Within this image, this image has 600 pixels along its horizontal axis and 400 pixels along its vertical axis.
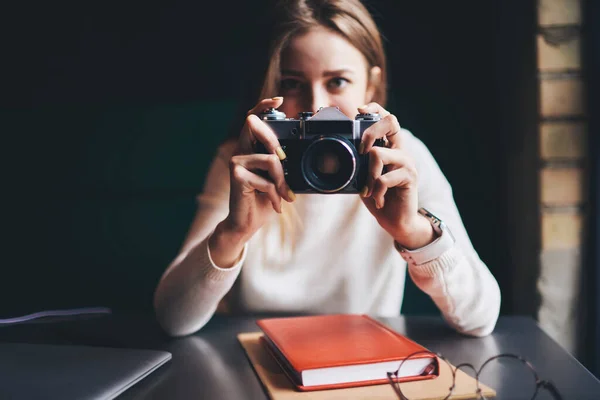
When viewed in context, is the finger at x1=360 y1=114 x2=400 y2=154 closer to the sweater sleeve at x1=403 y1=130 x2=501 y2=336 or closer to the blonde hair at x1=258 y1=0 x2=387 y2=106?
the sweater sleeve at x1=403 y1=130 x2=501 y2=336

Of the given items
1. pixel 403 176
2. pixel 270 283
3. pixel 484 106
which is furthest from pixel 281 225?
pixel 484 106

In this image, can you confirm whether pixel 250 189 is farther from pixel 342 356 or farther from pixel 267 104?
pixel 342 356

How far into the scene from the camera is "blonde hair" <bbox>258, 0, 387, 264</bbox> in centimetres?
92

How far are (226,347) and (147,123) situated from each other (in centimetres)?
87

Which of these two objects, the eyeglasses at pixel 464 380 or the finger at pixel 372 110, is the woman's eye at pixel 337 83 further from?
the eyeglasses at pixel 464 380

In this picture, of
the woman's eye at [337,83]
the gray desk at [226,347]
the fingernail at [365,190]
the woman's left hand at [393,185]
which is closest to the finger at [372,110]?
the woman's left hand at [393,185]

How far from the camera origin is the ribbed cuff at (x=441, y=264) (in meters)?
0.74

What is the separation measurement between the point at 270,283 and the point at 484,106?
79cm

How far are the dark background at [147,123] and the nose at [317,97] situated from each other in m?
0.49

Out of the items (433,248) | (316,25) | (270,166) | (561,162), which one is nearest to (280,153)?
(270,166)

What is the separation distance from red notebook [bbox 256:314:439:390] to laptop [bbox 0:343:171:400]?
0.16m

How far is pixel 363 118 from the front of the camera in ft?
2.20

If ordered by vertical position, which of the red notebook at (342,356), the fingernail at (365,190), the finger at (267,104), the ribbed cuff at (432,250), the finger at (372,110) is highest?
the finger at (267,104)

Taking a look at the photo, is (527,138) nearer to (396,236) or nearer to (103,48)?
(396,236)
